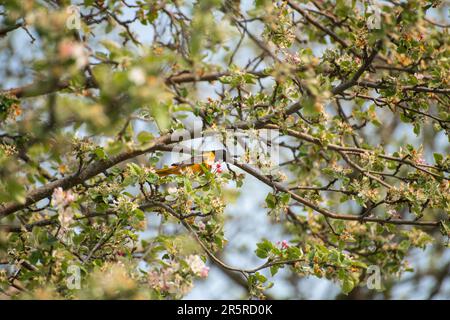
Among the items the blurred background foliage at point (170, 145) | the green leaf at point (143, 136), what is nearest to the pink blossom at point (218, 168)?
the blurred background foliage at point (170, 145)

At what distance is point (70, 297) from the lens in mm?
→ 2551

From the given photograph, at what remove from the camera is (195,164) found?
10.9ft

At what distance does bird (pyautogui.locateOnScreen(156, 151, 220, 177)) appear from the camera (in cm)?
313

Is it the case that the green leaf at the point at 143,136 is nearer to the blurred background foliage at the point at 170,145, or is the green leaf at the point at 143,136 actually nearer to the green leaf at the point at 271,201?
the blurred background foliage at the point at 170,145

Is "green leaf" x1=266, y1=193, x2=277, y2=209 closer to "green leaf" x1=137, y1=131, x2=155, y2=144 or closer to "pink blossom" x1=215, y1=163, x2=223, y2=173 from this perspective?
"pink blossom" x1=215, y1=163, x2=223, y2=173

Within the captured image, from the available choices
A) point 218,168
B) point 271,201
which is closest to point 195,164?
point 218,168

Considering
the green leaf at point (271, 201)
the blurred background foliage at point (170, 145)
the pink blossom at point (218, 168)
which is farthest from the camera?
the green leaf at point (271, 201)

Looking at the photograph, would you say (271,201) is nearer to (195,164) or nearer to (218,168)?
(218,168)

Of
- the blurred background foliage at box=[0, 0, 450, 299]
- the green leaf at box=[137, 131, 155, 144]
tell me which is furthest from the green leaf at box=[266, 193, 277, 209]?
the green leaf at box=[137, 131, 155, 144]

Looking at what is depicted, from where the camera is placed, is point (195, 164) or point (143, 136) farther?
point (195, 164)

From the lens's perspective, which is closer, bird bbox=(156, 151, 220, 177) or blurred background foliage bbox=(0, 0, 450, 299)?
blurred background foliage bbox=(0, 0, 450, 299)

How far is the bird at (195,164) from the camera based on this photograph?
313cm

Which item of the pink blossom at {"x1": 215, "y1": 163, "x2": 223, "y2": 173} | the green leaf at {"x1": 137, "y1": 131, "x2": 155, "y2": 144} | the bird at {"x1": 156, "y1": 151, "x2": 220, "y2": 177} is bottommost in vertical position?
the green leaf at {"x1": 137, "y1": 131, "x2": 155, "y2": 144}
